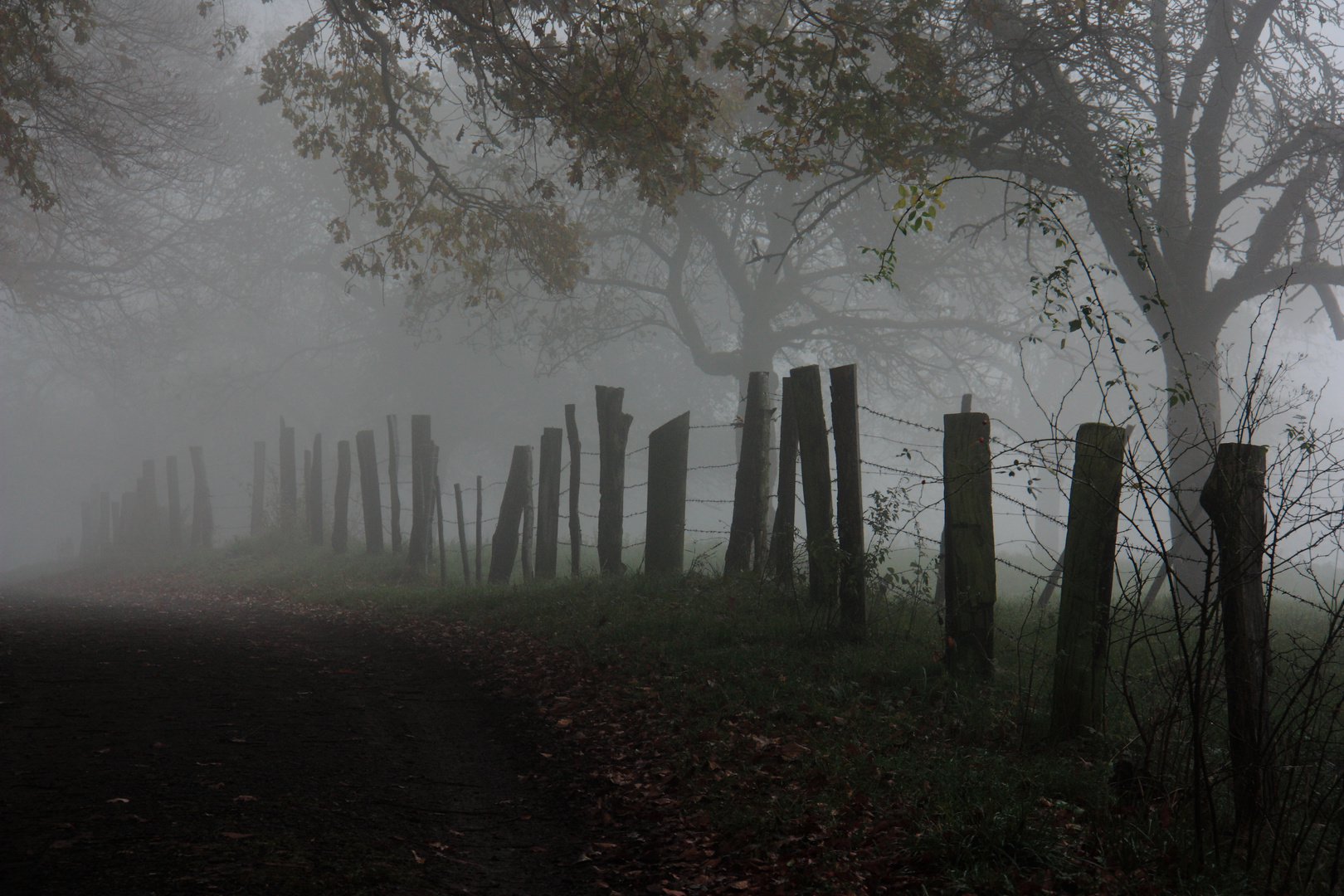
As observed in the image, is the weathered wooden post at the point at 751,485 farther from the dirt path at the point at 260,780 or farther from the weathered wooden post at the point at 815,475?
the dirt path at the point at 260,780

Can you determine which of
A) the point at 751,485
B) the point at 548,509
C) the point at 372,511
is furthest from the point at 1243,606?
the point at 372,511

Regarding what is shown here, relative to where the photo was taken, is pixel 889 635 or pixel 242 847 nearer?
pixel 242 847

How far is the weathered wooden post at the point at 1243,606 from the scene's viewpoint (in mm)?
3645

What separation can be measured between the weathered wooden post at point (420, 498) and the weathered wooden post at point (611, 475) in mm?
5689

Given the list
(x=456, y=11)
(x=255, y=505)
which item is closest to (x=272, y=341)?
(x=255, y=505)

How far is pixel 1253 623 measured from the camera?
12.4 feet

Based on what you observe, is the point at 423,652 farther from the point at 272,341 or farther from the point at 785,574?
the point at 272,341

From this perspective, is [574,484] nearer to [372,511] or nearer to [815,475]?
[815,475]

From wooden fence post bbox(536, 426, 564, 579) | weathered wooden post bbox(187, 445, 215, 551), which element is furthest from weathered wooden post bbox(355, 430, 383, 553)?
weathered wooden post bbox(187, 445, 215, 551)

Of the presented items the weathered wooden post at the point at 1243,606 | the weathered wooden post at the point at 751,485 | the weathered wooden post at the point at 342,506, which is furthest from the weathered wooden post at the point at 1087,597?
the weathered wooden post at the point at 342,506

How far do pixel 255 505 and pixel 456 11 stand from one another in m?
21.9

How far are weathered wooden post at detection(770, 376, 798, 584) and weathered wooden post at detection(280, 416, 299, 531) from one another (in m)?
18.6

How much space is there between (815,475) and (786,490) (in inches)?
46.4

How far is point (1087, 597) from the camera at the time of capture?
16.3 ft
